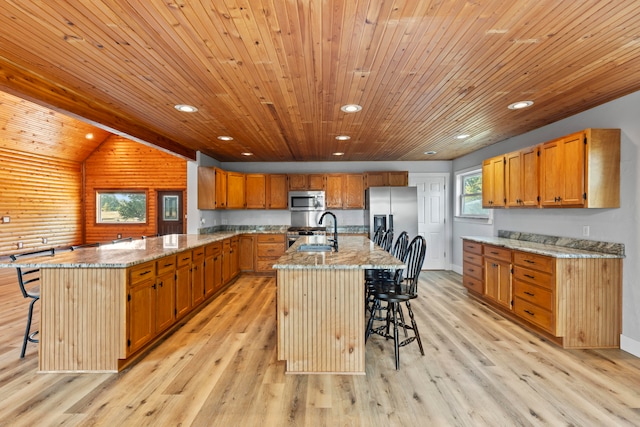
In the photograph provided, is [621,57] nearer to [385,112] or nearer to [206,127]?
[385,112]

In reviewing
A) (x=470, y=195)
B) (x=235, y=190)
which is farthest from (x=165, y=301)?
(x=470, y=195)

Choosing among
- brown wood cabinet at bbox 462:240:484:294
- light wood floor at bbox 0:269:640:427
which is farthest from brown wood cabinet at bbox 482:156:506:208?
light wood floor at bbox 0:269:640:427

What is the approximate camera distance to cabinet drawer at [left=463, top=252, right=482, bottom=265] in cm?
457

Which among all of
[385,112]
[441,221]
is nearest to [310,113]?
[385,112]

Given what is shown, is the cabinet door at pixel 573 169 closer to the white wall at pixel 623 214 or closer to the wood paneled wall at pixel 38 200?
the white wall at pixel 623 214

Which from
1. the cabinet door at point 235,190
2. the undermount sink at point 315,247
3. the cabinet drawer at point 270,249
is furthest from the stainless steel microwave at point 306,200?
the undermount sink at point 315,247

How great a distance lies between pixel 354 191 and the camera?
6715 millimetres

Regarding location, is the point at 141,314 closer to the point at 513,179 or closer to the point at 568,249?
the point at 568,249

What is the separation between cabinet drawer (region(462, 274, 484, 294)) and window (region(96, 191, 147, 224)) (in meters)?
8.27

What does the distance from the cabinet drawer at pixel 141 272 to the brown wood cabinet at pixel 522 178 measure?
431 cm

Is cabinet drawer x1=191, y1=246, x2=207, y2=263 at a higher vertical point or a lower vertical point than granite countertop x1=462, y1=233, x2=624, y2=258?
lower

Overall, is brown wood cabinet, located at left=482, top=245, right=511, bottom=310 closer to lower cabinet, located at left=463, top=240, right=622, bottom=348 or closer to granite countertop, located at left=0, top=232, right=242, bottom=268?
lower cabinet, located at left=463, top=240, right=622, bottom=348

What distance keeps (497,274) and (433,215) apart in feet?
9.44

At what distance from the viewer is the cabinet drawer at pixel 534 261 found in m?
3.21
